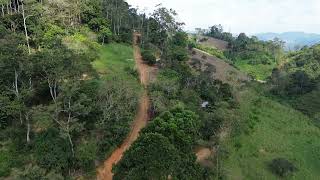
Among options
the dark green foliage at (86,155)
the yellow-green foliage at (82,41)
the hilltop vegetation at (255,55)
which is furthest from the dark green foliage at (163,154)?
the hilltop vegetation at (255,55)

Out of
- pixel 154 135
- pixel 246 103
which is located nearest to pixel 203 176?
pixel 154 135

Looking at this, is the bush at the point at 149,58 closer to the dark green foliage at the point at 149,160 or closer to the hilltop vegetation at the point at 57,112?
the hilltop vegetation at the point at 57,112

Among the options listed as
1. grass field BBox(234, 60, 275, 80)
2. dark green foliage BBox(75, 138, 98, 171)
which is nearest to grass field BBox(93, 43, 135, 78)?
dark green foliage BBox(75, 138, 98, 171)

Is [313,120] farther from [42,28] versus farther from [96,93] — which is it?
[42,28]

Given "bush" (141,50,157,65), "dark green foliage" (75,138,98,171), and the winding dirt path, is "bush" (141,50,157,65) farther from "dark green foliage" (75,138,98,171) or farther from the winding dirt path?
"dark green foliage" (75,138,98,171)

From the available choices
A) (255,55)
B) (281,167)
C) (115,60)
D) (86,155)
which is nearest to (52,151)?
(86,155)
